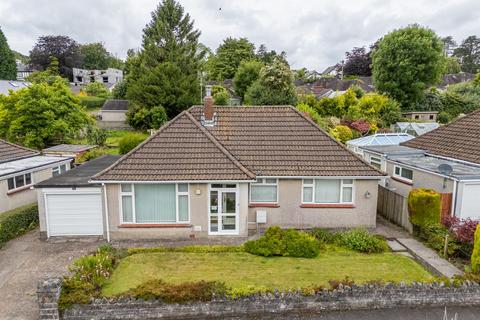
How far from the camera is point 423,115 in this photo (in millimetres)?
43594

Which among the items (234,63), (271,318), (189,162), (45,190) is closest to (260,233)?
(189,162)

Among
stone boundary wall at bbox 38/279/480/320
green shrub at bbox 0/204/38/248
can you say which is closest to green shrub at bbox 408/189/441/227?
stone boundary wall at bbox 38/279/480/320

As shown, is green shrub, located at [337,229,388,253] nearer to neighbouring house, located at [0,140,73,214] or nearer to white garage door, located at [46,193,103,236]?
white garage door, located at [46,193,103,236]

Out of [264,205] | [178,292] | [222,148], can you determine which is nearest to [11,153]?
[222,148]

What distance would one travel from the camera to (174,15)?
4303 cm

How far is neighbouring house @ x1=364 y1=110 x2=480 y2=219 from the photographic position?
13984 millimetres

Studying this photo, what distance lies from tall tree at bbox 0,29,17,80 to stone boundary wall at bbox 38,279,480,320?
75.0 metres

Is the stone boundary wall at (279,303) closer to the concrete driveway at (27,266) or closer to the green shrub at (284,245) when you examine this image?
the concrete driveway at (27,266)

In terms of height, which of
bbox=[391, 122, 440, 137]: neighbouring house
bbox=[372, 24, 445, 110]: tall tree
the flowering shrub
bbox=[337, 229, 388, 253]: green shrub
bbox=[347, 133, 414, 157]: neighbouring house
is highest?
bbox=[372, 24, 445, 110]: tall tree

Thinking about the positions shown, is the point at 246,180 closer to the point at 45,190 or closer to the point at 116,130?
the point at 45,190

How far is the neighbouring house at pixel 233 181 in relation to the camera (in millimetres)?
13914

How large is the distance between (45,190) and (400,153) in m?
17.5

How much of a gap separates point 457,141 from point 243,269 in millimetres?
14327

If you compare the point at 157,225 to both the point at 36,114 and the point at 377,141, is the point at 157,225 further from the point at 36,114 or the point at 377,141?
the point at 36,114
